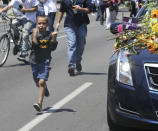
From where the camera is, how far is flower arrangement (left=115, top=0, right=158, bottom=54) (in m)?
6.01

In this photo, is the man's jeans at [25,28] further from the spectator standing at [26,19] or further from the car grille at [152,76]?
the car grille at [152,76]

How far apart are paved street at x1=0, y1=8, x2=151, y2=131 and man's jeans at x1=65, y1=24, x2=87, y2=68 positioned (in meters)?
0.34

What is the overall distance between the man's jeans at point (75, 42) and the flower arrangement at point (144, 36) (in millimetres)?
2774

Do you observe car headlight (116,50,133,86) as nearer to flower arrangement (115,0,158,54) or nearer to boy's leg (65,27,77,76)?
flower arrangement (115,0,158,54)

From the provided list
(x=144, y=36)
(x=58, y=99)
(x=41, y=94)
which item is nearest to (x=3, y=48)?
(x=58, y=99)

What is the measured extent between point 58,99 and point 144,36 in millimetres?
2091

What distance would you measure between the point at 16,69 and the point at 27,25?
124 centimetres

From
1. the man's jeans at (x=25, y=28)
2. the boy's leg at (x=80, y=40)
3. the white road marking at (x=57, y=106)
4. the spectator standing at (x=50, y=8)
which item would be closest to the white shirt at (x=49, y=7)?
the spectator standing at (x=50, y=8)

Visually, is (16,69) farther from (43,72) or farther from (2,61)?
(43,72)

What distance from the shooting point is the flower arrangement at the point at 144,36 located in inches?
237

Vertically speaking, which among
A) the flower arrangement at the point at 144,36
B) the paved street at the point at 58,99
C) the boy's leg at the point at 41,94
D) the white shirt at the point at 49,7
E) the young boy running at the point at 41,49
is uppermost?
the flower arrangement at the point at 144,36

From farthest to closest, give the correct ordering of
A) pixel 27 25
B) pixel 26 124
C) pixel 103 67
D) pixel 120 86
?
pixel 27 25
pixel 103 67
pixel 26 124
pixel 120 86

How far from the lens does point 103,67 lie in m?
11.1

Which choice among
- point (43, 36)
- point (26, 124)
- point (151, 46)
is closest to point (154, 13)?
point (151, 46)
